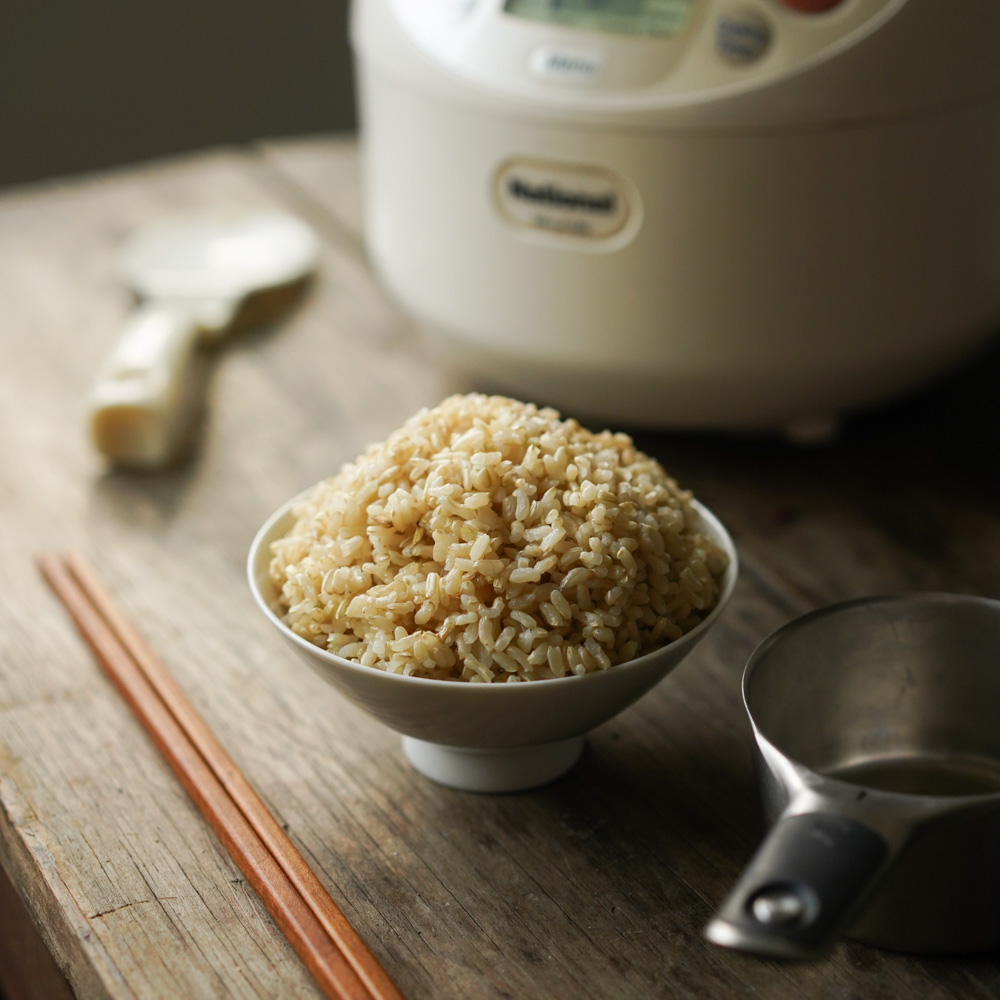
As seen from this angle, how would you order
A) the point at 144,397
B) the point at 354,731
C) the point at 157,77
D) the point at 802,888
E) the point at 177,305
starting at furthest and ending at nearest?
the point at 157,77
the point at 177,305
the point at 144,397
the point at 354,731
the point at 802,888

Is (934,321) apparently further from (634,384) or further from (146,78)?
(146,78)

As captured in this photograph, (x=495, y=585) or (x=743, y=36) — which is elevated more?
(x=743, y=36)

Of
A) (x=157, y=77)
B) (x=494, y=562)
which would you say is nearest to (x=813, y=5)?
(x=494, y=562)

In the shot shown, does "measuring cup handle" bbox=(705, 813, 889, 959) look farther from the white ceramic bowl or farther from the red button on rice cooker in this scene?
the red button on rice cooker

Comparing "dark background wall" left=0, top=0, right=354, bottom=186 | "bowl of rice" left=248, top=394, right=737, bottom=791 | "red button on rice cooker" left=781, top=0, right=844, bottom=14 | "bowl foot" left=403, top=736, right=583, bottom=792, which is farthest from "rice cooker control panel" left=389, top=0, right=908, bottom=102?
"dark background wall" left=0, top=0, right=354, bottom=186

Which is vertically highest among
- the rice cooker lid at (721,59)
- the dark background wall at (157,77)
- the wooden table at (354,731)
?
the rice cooker lid at (721,59)

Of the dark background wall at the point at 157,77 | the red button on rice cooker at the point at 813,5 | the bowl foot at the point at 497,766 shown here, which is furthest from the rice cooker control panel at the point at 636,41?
the dark background wall at the point at 157,77

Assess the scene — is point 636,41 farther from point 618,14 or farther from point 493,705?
point 493,705

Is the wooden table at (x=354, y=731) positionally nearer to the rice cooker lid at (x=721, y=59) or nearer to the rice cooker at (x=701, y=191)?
the rice cooker at (x=701, y=191)

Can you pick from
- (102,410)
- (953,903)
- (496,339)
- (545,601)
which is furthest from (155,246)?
(953,903)
